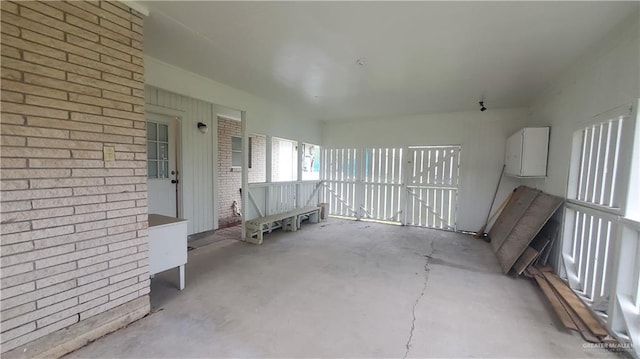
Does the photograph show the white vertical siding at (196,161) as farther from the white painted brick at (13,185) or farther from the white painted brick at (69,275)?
the white painted brick at (13,185)

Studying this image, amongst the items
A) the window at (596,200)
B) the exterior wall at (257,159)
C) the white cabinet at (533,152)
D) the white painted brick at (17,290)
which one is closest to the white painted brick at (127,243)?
the white painted brick at (17,290)

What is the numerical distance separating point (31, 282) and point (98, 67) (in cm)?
166

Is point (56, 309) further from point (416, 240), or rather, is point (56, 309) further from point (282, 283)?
point (416, 240)

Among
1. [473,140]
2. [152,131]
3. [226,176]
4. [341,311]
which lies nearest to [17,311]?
[341,311]

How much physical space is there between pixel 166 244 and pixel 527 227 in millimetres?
4804

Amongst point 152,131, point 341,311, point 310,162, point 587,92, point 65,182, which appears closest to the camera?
point 65,182

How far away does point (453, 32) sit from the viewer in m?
2.51

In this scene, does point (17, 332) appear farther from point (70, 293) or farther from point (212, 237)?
point (212, 237)

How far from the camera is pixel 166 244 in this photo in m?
2.68

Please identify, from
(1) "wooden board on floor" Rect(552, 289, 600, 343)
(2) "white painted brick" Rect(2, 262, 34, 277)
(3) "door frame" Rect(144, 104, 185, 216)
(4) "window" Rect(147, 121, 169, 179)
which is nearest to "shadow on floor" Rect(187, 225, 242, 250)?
(3) "door frame" Rect(144, 104, 185, 216)

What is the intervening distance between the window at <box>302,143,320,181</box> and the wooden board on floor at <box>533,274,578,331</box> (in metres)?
5.23

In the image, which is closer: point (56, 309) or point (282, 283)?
point (56, 309)

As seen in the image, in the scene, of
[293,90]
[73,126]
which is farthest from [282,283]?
[293,90]

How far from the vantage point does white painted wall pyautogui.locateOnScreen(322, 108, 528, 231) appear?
225 inches
